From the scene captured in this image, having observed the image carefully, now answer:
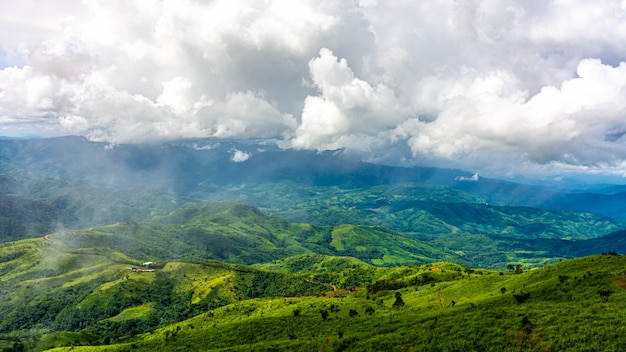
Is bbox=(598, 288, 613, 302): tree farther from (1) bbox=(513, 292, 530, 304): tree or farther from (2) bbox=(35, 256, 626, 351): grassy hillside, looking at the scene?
(1) bbox=(513, 292, 530, 304): tree

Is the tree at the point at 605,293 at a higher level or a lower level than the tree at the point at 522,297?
higher

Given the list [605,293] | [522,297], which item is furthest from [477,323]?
[605,293]

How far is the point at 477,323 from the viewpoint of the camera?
6869cm

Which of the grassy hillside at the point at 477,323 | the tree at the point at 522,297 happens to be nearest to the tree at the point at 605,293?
the grassy hillside at the point at 477,323

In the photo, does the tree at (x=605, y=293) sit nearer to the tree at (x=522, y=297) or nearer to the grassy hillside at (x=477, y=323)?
the grassy hillside at (x=477, y=323)

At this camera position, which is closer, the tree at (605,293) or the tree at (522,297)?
the tree at (605,293)

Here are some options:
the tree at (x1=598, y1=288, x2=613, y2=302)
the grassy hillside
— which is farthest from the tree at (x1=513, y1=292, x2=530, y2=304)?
the tree at (x1=598, y1=288, x2=613, y2=302)

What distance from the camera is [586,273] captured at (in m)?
93.6

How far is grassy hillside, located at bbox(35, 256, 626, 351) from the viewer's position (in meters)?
59.0

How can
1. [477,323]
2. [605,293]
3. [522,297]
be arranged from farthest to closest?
[522,297], [605,293], [477,323]

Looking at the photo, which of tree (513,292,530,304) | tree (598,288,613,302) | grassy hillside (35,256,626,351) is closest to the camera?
grassy hillside (35,256,626,351)

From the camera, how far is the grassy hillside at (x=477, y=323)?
59.0 metres

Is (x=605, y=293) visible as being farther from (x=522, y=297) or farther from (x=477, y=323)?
(x=477, y=323)

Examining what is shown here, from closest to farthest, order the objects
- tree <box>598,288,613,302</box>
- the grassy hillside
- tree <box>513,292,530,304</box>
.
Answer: the grassy hillside
tree <box>598,288,613,302</box>
tree <box>513,292,530,304</box>
